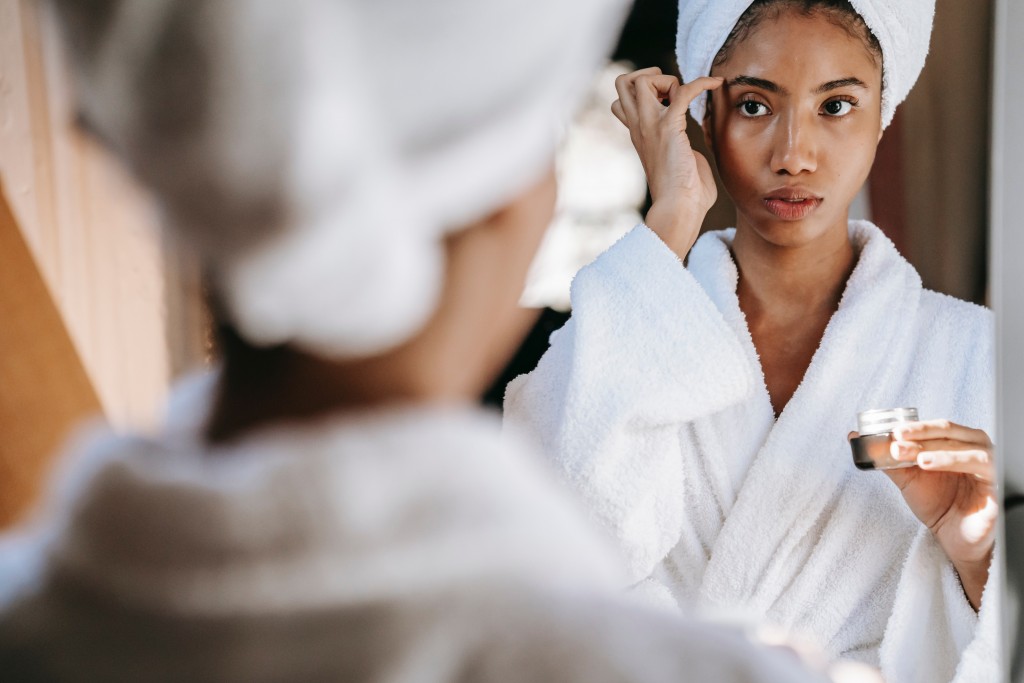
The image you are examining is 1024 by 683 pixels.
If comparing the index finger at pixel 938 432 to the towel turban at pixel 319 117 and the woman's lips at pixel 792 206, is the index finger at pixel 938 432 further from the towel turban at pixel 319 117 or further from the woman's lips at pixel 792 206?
the towel turban at pixel 319 117

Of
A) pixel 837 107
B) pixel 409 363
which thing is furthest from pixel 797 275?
pixel 409 363

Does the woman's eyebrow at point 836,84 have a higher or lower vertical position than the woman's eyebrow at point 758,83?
lower

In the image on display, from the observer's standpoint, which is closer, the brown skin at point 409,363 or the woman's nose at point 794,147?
the brown skin at point 409,363

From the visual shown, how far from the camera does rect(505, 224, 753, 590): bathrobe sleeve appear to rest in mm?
722

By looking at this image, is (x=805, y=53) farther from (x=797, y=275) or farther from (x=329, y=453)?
(x=329, y=453)

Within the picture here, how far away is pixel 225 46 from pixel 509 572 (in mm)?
230

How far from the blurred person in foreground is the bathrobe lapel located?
335 mm

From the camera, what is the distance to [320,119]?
39cm

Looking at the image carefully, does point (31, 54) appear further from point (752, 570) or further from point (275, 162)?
point (752, 570)

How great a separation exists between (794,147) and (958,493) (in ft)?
0.93

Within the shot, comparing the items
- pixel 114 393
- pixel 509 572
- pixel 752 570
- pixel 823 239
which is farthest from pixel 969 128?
pixel 114 393

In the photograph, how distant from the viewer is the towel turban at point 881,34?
0.71 meters

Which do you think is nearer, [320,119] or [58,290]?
Result: [320,119]

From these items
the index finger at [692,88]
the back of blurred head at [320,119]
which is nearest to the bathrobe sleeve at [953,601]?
the index finger at [692,88]
